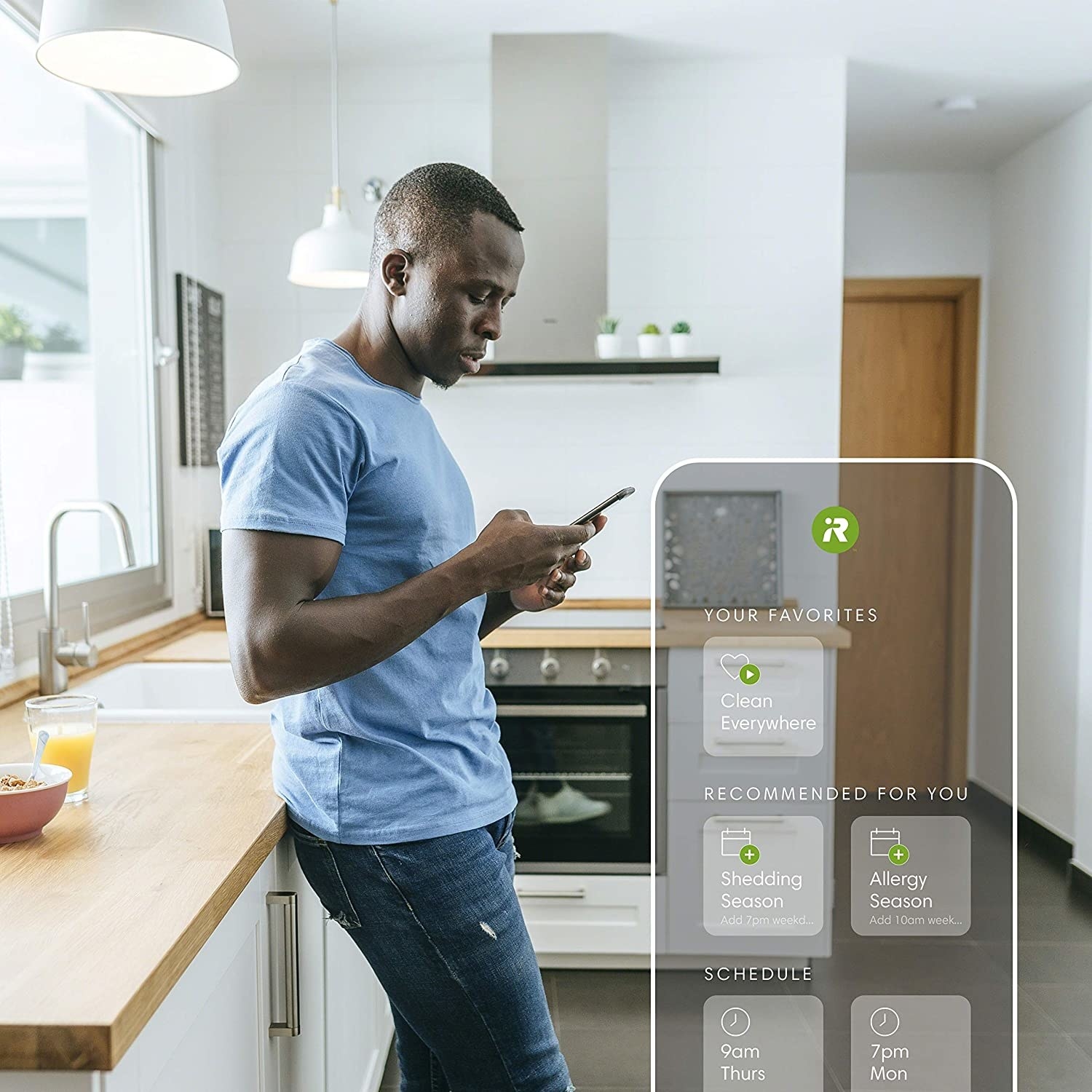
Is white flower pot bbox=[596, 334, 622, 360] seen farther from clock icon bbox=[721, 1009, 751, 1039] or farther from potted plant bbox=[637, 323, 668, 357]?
clock icon bbox=[721, 1009, 751, 1039]

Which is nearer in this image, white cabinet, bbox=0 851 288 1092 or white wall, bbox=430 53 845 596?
white cabinet, bbox=0 851 288 1092

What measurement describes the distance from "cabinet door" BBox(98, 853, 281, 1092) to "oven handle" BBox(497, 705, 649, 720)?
4.22 ft

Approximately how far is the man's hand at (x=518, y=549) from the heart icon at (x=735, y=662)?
1.31 ft

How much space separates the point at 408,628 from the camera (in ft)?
3.11

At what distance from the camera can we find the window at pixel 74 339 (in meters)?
1.96

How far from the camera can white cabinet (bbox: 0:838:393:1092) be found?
2.62 ft

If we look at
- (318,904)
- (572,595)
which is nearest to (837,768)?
(318,904)

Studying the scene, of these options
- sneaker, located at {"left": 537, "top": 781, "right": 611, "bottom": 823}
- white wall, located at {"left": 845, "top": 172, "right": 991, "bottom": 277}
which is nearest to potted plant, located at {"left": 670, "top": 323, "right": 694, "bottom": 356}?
sneaker, located at {"left": 537, "top": 781, "right": 611, "bottom": 823}

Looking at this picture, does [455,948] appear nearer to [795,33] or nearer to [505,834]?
[505,834]

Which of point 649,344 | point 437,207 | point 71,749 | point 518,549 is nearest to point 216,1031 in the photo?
point 71,749

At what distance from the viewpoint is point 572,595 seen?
3.07 metres

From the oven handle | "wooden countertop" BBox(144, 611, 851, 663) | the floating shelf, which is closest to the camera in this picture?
"wooden countertop" BBox(144, 611, 851, 663)

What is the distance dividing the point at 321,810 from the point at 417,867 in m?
0.12

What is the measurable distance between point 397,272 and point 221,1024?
73 cm
